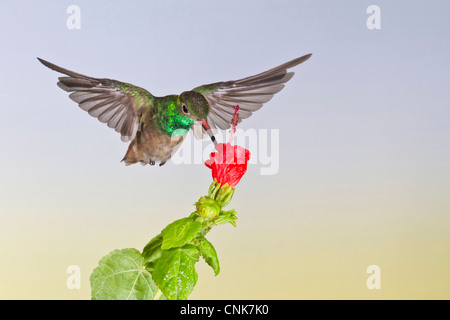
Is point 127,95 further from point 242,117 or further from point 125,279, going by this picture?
Result: point 125,279

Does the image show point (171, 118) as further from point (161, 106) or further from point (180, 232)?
point (180, 232)

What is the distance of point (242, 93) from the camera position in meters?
1.82

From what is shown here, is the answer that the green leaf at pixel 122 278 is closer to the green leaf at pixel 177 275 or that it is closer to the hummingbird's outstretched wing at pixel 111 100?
the green leaf at pixel 177 275

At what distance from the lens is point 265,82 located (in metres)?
1.72

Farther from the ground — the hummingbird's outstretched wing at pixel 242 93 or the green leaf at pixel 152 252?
the hummingbird's outstretched wing at pixel 242 93

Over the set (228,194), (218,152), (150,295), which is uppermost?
(218,152)

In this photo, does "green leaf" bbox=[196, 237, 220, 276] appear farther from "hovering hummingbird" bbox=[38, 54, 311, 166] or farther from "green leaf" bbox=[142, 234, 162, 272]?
"hovering hummingbird" bbox=[38, 54, 311, 166]

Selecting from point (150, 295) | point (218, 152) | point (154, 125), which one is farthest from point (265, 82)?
point (150, 295)

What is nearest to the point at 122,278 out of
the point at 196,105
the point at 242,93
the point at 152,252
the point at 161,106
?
the point at 152,252

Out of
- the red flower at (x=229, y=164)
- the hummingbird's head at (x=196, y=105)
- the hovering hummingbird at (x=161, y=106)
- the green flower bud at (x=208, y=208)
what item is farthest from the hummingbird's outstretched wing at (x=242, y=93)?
the green flower bud at (x=208, y=208)

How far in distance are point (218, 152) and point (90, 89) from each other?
76cm

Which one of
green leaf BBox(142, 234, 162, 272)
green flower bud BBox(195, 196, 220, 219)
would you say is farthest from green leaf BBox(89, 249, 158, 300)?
green flower bud BBox(195, 196, 220, 219)

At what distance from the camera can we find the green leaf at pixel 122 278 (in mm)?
1161

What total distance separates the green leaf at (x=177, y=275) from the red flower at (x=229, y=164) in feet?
0.66
